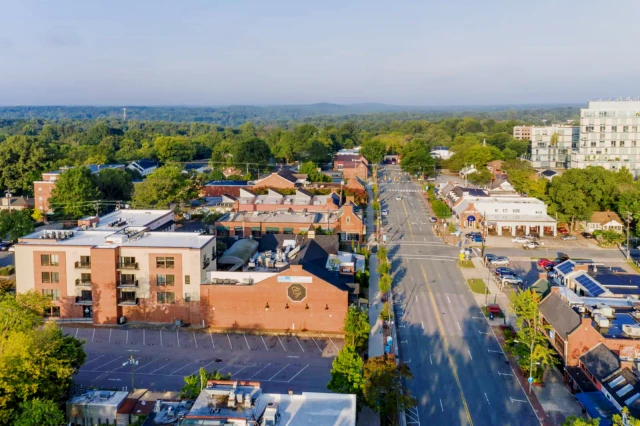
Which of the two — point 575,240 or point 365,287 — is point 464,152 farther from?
point 365,287

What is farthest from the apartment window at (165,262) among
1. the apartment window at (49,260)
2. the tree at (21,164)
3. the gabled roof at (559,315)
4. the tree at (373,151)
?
the tree at (373,151)

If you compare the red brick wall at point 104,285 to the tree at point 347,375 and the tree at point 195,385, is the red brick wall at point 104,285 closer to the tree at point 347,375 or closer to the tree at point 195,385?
the tree at point 195,385

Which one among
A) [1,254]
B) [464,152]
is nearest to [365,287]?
[1,254]

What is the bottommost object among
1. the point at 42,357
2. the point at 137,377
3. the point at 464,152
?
the point at 137,377

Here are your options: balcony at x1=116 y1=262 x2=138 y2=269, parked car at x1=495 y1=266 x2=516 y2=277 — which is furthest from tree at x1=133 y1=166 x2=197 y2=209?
parked car at x1=495 y1=266 x2=516 y2=277

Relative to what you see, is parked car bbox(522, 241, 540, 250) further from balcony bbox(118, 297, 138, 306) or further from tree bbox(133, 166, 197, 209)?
tree bbox(133, 166, 197, 209)
